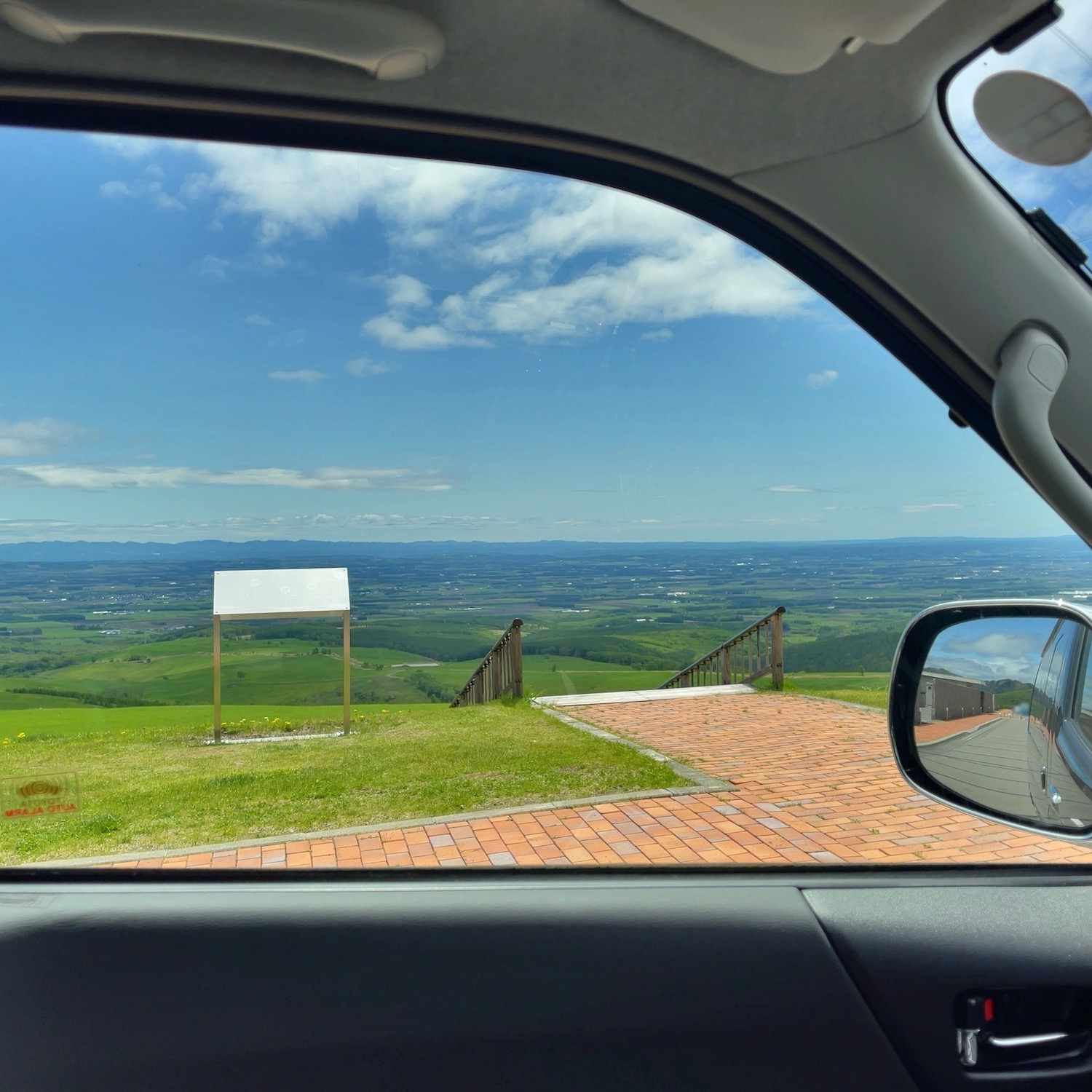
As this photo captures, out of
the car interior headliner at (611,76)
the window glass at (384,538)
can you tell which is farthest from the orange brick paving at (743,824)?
the car interior headliner at (611,76)

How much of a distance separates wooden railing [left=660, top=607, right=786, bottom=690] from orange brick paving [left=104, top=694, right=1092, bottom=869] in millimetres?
94

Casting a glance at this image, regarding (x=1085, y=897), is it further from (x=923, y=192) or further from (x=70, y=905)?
(x=70, y=905)

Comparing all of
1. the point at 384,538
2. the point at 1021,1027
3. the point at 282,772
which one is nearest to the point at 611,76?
the point at 384,538

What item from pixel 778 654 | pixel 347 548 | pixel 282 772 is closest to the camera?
pixel 347 548

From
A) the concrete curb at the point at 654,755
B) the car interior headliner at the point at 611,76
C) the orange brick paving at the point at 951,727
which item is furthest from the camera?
the concrete curb at the point at 654,755

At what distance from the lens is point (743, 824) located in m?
1.84

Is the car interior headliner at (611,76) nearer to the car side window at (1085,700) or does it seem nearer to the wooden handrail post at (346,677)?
the car side window at (1085,700)

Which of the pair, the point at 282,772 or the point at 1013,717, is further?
the point at 282,772

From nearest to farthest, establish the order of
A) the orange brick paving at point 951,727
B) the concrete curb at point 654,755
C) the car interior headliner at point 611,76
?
1. the car interior headliner at point 611,76
2. the orange brick paving at point 951,727
3. the concrete curb at point 654,755

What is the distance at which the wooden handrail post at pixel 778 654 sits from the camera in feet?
6.50

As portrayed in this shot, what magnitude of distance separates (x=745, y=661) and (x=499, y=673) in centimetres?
64

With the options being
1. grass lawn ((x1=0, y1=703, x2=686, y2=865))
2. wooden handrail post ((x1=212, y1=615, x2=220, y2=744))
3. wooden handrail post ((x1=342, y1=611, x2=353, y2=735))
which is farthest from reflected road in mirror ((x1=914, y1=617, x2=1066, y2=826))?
wooden handrail post ((x1=212, y1=615, x2=220, y2=744))

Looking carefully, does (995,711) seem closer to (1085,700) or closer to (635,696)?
(1085,700)

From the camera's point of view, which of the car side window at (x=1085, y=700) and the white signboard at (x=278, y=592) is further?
the white signboard at (x=278, y=592)
